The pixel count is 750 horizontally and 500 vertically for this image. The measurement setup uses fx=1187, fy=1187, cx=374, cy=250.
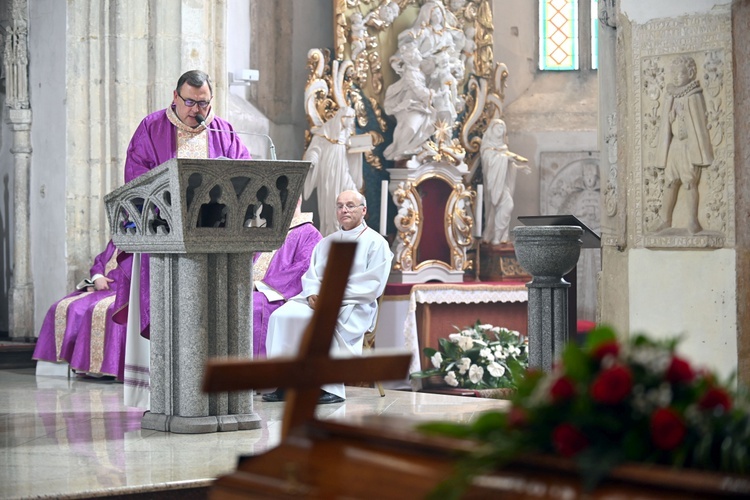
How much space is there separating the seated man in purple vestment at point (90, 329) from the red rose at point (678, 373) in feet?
22.0

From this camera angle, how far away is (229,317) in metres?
5.62

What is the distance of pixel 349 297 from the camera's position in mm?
7594

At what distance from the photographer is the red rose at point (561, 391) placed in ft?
5.72

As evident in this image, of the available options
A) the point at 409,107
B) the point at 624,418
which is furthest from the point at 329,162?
the point at 624,418

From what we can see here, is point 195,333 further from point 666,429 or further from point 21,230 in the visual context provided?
point 21,230

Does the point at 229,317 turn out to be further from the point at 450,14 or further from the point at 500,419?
the point at 450,14

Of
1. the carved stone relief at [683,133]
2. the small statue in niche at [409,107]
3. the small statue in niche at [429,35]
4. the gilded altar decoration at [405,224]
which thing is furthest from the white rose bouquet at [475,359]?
the carved stone relief at [683,133]

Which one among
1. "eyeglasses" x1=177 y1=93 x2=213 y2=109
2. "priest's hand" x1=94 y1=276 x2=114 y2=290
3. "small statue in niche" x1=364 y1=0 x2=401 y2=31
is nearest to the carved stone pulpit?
"eyeglasses" x1=177 y1=93 x2=213 y2=109

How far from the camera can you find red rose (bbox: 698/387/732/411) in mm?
1724

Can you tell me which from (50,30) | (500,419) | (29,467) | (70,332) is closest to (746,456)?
(500,419)

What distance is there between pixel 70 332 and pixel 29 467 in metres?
3.80

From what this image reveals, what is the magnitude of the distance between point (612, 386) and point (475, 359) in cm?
795

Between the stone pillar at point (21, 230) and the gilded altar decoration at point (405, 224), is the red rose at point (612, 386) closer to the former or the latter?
the stone pillar at point (21, 230)

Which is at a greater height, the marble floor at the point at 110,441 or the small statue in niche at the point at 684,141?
the small statue in niche at the point at 684,141
